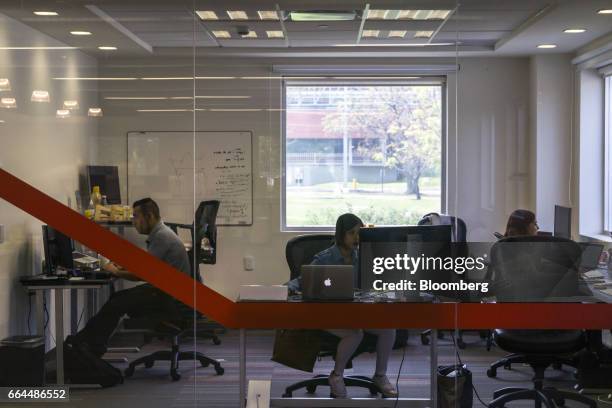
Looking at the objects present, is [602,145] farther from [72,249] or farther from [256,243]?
[72,249]

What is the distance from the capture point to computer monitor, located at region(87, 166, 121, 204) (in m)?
4.43

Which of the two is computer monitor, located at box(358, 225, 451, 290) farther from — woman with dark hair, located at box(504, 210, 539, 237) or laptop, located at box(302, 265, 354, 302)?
woman with dark hair, located at box(504, 210, 539, 237)

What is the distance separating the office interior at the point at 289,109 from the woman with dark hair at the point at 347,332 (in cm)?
7

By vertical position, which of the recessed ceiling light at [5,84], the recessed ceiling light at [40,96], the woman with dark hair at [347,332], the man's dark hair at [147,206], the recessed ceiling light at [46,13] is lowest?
the woman with dark hair at [347,332]

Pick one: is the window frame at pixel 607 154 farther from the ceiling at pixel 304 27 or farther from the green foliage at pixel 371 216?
the green foliage at pixel 371 216

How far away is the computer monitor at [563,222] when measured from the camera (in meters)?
4.50

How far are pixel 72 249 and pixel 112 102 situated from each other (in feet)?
2.73

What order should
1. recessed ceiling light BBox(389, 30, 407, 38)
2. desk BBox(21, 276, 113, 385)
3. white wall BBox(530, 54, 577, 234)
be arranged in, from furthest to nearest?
desk BBox(21, 276, 113, 385), white wall BBox(530, 54, 577, 234), recessed ceiling light BBox(389, 30, 407, 38)

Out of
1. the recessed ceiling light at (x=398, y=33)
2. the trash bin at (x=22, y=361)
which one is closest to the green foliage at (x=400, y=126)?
the recessed ceiling light at (x=398, y=33)

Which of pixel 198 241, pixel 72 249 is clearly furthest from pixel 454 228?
pixel 72 249

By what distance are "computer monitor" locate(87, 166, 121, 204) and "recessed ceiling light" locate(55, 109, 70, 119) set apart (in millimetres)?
319

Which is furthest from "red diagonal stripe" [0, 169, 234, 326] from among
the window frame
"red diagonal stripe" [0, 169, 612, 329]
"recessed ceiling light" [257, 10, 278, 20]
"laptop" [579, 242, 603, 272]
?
the window frame

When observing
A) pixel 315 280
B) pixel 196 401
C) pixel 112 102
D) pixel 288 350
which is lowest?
pixel 196 401

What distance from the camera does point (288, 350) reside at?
4.54 metres
